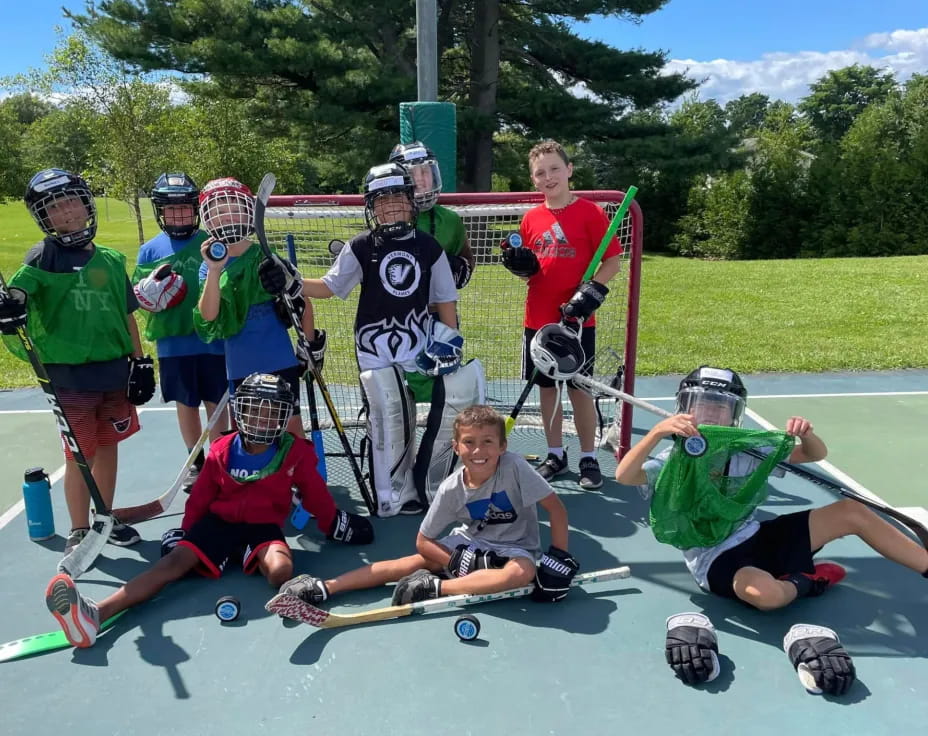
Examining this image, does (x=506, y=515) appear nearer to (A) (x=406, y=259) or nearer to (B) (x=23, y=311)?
(A) (x=406, y=259)

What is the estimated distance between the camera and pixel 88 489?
346 cm

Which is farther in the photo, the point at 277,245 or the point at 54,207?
the point at 277,245

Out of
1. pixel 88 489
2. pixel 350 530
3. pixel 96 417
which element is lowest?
pixel 350 530

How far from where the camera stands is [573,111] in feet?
50.1

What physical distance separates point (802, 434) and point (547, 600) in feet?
3.76

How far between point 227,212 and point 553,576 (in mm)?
2094

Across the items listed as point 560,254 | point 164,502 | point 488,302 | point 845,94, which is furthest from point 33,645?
point 845,94

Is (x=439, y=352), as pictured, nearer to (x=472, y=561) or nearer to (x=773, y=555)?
(x=472, y=561)

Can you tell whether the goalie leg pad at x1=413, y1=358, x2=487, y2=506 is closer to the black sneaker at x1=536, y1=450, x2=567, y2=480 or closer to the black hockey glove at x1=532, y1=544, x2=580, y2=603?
the black sneaker at x1=536, y1=450, x2=567, y2=480

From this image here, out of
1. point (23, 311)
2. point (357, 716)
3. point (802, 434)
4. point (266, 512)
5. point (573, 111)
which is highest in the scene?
point (573, 111)

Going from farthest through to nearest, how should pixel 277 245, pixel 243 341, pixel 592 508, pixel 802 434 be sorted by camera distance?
pixel 277 245 < pixel 592 508 < pixel 243 341 < pixel 802 434

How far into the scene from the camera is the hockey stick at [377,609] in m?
2.85

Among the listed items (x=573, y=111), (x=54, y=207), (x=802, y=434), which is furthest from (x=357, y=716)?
(x=573, y=111)

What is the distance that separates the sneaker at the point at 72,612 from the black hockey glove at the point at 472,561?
4.37 feet
